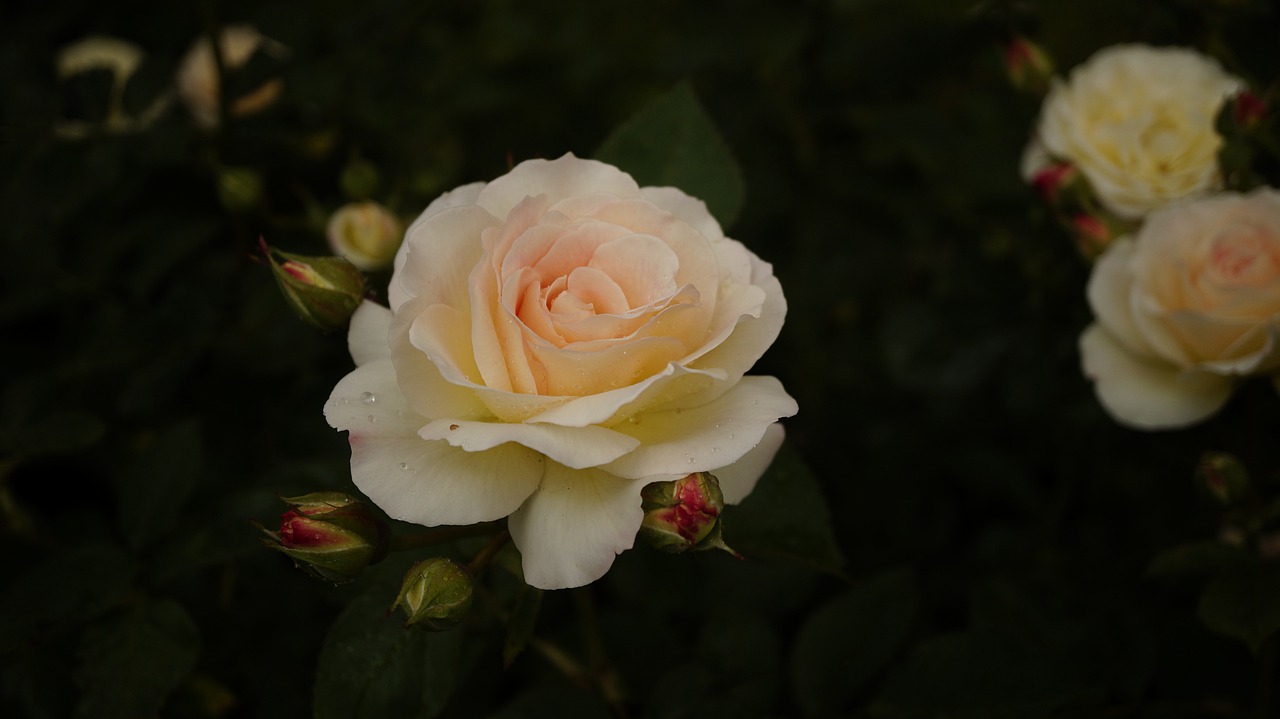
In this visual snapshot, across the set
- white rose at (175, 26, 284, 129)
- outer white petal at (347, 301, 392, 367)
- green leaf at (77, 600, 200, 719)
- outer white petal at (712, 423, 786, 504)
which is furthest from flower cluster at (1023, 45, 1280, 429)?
white rose at (175, 26, 284, 129)

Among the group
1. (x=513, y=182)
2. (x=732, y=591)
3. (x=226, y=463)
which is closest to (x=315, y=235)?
(x=226, y=463)

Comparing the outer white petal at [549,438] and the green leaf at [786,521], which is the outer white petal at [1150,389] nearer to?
the green leaf at [786,521]

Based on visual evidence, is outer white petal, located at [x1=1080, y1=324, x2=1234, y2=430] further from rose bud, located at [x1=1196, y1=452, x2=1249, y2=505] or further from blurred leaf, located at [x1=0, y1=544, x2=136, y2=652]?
blurred leaf, located at [x1=0, y1=544, x2=136, y2=652]

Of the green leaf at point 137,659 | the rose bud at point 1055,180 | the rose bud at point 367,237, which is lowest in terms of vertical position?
the green leaf at point 137,659

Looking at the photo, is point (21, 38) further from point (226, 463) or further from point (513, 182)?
A: point (513, 182)

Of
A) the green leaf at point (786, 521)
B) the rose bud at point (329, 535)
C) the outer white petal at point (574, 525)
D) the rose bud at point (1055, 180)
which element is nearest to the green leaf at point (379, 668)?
the rose bud at point (329, 535)

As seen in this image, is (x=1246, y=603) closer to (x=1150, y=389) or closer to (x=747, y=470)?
(x=1150, y=389)

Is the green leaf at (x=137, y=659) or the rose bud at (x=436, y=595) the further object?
the green leaf at (x=137, y=659)
